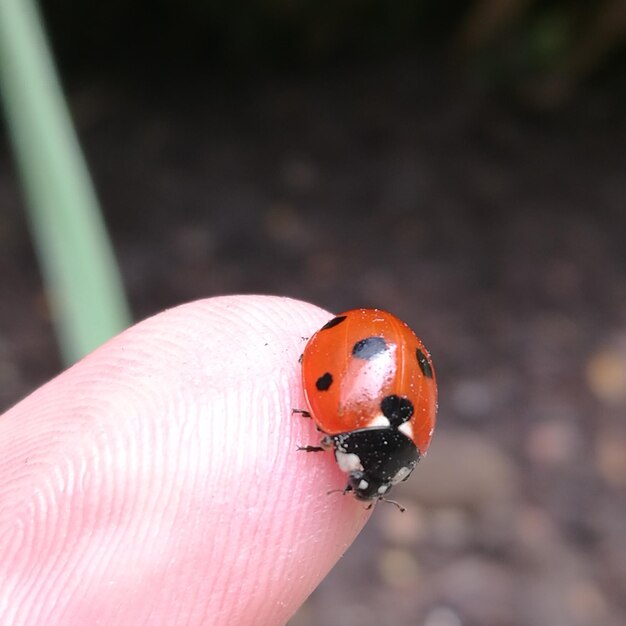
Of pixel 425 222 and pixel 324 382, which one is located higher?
pixel 324 382

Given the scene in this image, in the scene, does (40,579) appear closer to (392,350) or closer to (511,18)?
(392,350)

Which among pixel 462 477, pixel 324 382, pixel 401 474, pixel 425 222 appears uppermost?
pixel 324 382

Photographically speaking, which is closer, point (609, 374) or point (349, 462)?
point (349, 462)

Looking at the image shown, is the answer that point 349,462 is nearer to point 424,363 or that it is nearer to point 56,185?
point 424,363

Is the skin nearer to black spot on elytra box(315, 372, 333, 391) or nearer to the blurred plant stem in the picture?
black spot on elytra box(315, 372, 333, 391)

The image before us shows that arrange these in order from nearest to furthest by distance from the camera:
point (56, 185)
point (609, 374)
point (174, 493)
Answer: point (174, 493) < point (56, 185) < point (609, 374)

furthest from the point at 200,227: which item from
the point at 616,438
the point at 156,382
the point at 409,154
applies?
the point at 156,382

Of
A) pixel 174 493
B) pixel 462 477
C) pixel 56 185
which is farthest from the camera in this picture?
pixel 462 477

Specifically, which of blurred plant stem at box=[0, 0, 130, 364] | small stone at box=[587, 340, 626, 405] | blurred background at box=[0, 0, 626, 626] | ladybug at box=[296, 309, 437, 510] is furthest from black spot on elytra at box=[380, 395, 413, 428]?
small stone at box=[587, 340, 626, 405]

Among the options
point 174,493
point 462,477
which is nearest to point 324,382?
point 174,493
